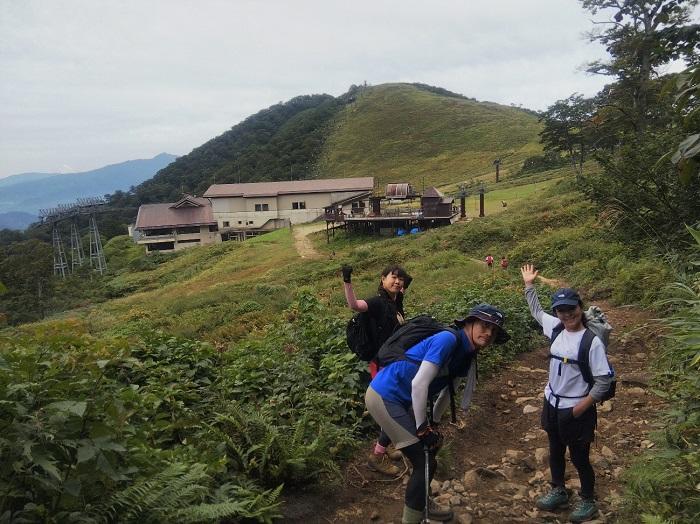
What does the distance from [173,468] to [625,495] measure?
3.06 m

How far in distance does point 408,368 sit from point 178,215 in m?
58.6

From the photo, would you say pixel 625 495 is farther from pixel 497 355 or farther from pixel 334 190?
pixel 334 190

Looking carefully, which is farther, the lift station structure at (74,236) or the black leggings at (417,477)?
the lift station structure at (74,236)

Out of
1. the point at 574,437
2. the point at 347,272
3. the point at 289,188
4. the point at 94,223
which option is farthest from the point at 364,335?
the point at 94,223

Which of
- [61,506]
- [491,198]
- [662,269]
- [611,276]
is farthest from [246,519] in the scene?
[491,198]

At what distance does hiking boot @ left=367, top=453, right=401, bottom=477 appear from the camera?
14.6 ft

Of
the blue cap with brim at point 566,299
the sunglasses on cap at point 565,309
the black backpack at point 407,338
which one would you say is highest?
the blue cap with brim at point 566,299

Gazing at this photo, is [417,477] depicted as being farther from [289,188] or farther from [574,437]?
[289,188]

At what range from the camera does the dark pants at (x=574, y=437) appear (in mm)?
3568

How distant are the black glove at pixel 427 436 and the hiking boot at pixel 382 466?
4.50 ft

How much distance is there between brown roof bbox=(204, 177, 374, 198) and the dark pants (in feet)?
171

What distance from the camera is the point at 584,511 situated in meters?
3.57

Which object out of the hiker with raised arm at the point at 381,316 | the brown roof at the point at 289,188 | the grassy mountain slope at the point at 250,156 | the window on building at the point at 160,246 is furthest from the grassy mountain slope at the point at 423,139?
the hiker with raised arm at the point at 381,316

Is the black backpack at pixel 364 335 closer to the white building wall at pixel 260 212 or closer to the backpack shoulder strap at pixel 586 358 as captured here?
the backpack shoulder strap at pixel 586 358
